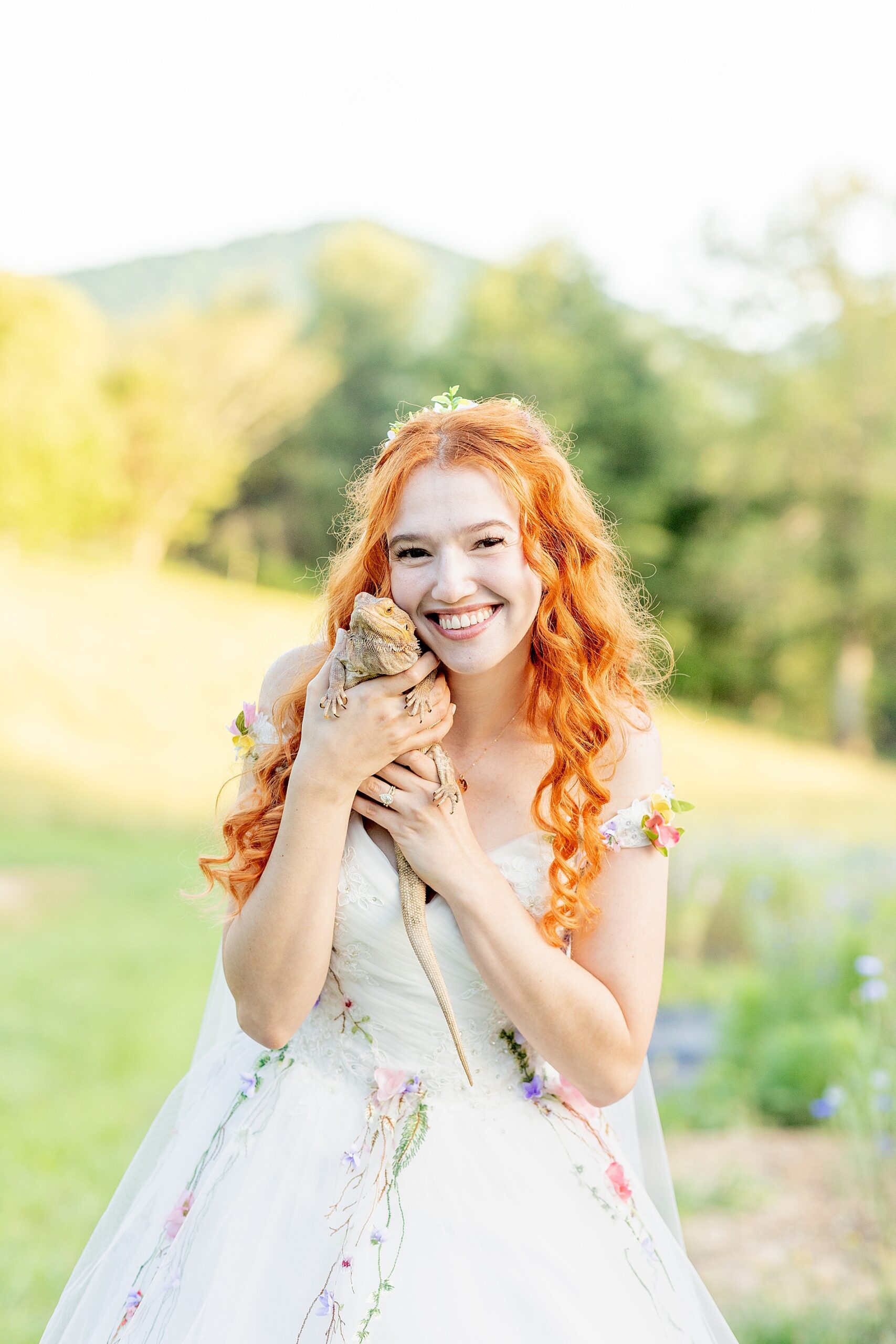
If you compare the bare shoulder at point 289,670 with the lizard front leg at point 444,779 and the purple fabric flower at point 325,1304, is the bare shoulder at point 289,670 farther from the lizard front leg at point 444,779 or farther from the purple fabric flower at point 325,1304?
the purple fabric flower at point 325,1304

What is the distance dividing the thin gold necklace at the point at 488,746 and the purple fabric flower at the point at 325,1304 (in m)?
0.83

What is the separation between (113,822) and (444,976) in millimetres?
11088

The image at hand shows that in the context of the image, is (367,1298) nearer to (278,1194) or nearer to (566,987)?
(278,1194)

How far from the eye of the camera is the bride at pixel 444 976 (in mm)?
1701

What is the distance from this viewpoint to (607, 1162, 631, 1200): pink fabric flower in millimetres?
1893

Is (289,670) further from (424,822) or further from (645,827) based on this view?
(645,827)

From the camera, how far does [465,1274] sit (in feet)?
5.47

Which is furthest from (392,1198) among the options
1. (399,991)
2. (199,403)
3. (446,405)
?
(199,403)

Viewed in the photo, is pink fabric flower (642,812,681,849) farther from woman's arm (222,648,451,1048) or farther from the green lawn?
the green lawn

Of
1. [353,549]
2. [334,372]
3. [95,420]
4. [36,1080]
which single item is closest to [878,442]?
[334,372]

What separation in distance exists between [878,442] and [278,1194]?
73.3 ft

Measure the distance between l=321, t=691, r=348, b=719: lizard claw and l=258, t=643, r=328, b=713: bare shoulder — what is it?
25 cm

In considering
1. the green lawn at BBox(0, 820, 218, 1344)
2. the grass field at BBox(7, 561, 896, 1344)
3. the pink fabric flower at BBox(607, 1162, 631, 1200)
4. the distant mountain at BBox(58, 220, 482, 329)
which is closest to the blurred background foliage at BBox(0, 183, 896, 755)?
the distant mountain at BBox(58, 220, 482, 329)

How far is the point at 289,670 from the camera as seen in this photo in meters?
2.12
